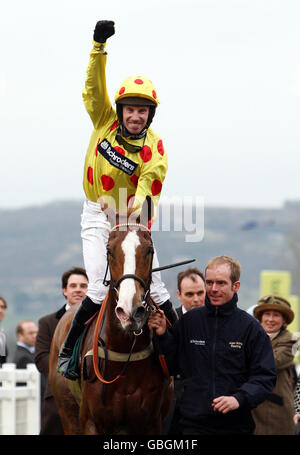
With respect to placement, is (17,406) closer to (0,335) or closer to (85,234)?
(0,335)

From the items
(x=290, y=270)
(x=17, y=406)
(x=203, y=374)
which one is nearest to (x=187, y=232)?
(x=203, y=374)

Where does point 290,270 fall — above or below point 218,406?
above

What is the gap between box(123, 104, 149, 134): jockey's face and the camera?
7.18 meters

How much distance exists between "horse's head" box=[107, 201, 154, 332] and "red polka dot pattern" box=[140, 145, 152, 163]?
434 mm

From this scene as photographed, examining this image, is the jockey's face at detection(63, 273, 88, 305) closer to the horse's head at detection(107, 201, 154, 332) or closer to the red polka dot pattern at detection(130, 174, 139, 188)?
the red polka dot pattern at detection(130, 174, 139, 188)

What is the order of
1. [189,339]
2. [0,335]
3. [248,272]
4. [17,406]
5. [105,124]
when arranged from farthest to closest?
[248,272]
[17,406]
[0,335]
[105,124]
[189,339]

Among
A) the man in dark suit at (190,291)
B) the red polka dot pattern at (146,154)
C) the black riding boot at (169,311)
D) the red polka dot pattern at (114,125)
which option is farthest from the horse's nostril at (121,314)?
the man in dark suit at (190,291)

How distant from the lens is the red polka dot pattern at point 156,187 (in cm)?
716

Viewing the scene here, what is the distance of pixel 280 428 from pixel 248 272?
13083cm

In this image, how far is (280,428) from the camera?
27.9 feet

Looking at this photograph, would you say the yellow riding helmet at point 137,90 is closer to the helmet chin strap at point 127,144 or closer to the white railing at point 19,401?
the helmet chin strap at point 127,144

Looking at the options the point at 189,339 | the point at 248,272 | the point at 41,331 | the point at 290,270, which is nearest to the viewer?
the point at 189,339

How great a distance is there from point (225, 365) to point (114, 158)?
5.70ft

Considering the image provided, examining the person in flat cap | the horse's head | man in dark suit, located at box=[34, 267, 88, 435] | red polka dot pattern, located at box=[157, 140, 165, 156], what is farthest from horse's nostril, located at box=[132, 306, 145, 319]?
man in dark suit, located at box=[34, 267, 88, 435]
